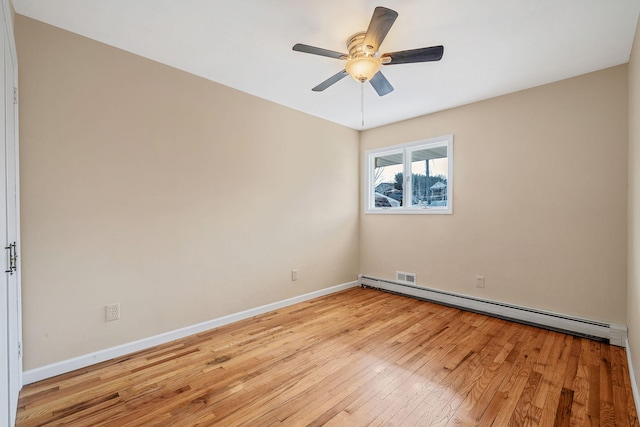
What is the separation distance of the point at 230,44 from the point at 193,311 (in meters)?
2.43

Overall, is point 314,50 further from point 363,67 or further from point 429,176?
point 429,176

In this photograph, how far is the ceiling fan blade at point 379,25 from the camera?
1.60 m

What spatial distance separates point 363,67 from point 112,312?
2779 mm

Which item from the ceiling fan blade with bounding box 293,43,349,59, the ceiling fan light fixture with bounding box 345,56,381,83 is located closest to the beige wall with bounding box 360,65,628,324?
the ceiling fan light fixture with bounding box 345,56,381,83

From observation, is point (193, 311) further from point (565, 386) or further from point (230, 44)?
point (565, 386)

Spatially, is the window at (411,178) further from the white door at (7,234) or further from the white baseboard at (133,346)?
the white door at (7,234)

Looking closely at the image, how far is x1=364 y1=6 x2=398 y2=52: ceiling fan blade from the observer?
63.1 inches

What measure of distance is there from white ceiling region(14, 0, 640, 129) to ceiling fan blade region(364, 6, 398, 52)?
0.19 m

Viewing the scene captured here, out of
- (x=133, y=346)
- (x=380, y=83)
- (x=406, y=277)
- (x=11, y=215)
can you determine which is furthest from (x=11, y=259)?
(x=406, y=277)

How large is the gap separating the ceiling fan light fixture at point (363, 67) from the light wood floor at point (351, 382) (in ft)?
7.39

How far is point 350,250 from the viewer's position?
4.56 metres

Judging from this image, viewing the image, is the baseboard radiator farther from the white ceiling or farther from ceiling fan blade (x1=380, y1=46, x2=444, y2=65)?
ceiling fan blade (x1=380, y1=46, x2=444, y2=65)

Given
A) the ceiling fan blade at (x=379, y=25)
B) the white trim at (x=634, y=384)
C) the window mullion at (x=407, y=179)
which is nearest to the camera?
the ceiling fan blade at (x=379, y=25)

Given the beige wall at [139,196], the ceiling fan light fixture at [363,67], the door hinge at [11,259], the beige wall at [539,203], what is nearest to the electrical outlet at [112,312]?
the beige wall at [139,196]
